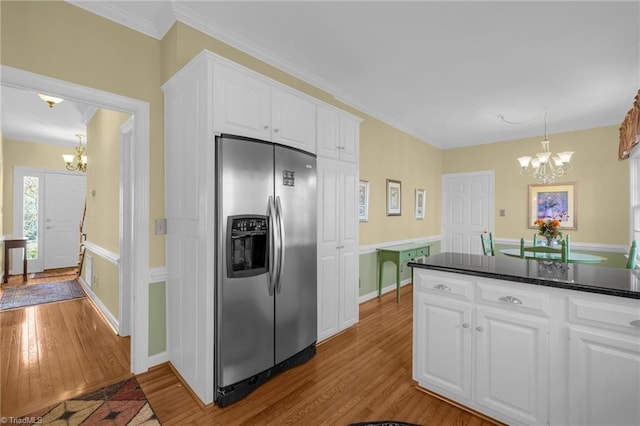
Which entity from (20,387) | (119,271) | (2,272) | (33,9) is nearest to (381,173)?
(119,271)

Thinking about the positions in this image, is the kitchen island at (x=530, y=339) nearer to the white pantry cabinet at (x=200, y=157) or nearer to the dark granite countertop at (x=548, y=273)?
the dark granite countertop at (x=548, y=273)

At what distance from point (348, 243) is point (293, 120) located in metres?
1.47

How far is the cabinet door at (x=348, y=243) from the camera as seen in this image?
324 cm

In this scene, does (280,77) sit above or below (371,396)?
above

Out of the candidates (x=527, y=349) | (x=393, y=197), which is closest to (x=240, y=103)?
(x=527, y=349)

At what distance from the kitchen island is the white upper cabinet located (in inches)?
60.6

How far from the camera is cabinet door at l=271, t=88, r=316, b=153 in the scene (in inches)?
99.0

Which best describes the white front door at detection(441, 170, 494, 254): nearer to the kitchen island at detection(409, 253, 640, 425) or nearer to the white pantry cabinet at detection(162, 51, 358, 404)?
the kitchen island at detection(409, 253, 640, 425)

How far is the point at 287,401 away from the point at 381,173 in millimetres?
3579

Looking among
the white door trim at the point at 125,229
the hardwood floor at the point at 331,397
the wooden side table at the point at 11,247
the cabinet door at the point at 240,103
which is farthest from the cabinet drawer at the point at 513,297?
the wooden side table at the point at 11,247

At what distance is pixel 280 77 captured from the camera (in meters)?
3.02

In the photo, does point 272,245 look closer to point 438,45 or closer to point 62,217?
point 438,45

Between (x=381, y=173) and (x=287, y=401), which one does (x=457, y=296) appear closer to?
(x=287, y=401)

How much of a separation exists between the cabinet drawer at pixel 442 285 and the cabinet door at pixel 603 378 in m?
0.54
